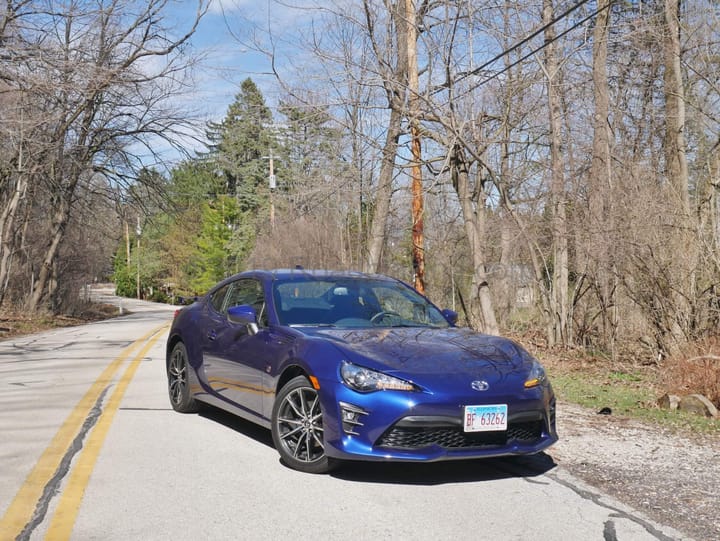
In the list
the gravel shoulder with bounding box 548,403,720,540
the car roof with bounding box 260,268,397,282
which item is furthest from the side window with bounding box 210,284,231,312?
the gravel shoulder with bounding box 548,403,720,540

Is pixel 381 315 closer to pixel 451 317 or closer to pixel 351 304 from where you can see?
pixel 351 304

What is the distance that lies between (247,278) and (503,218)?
44.9ft

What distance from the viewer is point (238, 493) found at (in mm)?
5480

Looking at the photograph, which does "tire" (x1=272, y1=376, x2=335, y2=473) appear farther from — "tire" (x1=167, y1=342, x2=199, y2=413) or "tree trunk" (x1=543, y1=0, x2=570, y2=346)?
"tree trunk" (x1=543, y1=0, x2=570, y2=346)

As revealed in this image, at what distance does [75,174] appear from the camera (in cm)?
3012

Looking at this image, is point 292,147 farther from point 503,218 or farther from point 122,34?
point 503,218

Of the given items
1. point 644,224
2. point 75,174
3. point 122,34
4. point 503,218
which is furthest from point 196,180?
point 644,224

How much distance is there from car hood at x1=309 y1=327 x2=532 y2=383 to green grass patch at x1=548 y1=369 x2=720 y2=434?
8.36 feet

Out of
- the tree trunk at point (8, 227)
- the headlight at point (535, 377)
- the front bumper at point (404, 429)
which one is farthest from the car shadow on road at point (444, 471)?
the tree trunk at point (8, 227)

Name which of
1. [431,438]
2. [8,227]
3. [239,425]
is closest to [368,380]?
[431,438]

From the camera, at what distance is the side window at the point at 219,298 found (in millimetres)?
8344

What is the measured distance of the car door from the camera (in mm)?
6949

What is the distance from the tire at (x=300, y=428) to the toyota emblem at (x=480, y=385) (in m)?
1.10

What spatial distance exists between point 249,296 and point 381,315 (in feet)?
4.33
